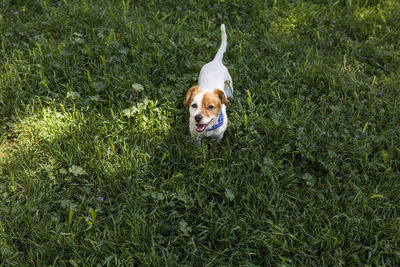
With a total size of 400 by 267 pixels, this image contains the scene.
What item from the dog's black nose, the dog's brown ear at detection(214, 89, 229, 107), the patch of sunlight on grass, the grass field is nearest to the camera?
the grass field

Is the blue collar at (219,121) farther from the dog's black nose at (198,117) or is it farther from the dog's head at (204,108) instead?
the dog's black nose at (198,117)

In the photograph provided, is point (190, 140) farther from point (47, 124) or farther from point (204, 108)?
point (47, 124)

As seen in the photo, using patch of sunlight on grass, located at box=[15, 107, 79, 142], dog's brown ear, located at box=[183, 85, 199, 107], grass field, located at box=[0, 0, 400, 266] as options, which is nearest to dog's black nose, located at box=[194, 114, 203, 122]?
dog's brown ear, located at box=[183, 85, 199, 107]

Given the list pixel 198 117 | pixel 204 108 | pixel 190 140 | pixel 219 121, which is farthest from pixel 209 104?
pixel 190 140

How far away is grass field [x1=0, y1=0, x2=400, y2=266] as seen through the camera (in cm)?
263

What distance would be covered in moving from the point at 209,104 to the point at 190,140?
530 millimetres

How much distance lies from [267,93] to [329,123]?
0.83 metres

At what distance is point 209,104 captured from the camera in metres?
2.99

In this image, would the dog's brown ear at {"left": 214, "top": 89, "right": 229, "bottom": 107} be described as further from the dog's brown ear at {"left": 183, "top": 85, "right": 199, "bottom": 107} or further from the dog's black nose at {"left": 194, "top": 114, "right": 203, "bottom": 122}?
the dog's black nose at {"left": 194, "top": 114, "right": 203, "bottom": 122}

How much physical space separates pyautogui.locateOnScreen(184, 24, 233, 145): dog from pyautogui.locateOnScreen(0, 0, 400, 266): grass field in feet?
0.60

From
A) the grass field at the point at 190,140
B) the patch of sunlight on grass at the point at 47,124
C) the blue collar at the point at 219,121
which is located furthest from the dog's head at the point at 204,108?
the patch of sunlight on grass at the point at 47,124

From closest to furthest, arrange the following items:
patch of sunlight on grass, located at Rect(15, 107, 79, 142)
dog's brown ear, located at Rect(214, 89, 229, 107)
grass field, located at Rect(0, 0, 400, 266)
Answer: grass field, located at Rect(0, 0, 400, 266) → dog's brown ear, located at Rect(214, 89, 229, 107) → patch of sunlight on grass, located at Rect(15, 107, 79, 142)

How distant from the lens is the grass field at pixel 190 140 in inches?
104

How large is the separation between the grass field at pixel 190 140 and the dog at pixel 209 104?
181mm
